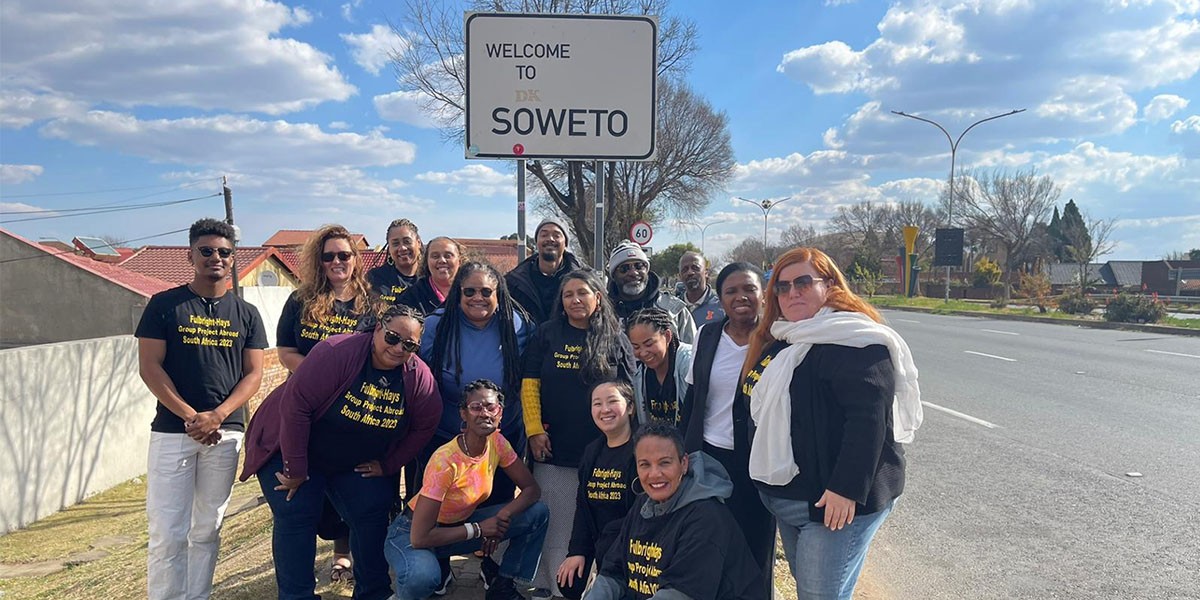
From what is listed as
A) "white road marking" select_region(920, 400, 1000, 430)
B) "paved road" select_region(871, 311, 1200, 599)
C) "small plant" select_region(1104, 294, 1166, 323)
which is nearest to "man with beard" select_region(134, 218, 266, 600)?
"paved road" select_region(871, 311, 1200, 599)

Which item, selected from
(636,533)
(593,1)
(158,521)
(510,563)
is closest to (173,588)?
(158,521)

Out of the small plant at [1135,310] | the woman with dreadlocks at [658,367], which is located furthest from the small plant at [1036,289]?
the woman with dreadlocks at [658,367]

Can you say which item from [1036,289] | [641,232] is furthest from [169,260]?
[1036,289]

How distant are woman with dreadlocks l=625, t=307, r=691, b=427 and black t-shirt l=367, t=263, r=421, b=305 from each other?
63.1 inches

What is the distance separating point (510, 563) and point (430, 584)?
0.40 metres

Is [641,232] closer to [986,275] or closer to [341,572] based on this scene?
[341,572]

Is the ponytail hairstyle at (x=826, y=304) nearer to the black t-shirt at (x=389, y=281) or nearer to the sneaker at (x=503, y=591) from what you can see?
the sneaker at (x=503, y=591)

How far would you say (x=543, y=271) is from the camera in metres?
4.72

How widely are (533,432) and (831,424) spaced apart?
1.57 meters

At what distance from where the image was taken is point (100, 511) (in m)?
8.20

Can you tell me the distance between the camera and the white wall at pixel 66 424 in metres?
7.51

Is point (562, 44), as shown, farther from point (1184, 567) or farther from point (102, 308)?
point (102, 308)

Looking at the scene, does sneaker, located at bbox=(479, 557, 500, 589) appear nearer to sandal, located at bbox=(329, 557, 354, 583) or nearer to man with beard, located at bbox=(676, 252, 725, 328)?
sandal, located at bbox=(329, 557, 354, 583)

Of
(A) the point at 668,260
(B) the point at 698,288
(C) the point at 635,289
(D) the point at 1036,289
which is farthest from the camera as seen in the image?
(A) the point at 668,260
